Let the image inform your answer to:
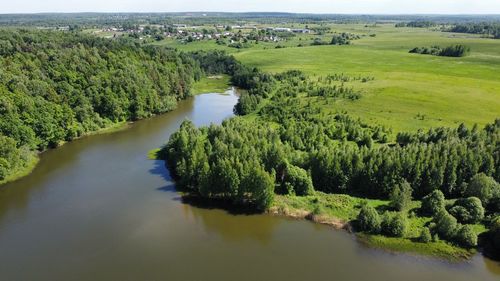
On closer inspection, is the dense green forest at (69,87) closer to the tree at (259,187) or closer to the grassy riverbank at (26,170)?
the grassy riverbank at (26,170)

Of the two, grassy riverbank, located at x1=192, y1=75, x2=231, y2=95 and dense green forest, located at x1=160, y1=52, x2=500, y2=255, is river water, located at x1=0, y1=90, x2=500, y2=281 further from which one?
grassy riverbank, located at x1=192, y1=75, x2=231, y2=95

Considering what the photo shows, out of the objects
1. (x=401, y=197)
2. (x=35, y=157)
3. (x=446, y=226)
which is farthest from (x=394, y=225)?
(x=35, y=157)

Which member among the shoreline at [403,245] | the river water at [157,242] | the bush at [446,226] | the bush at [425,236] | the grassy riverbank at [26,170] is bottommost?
the river water at [157,242]

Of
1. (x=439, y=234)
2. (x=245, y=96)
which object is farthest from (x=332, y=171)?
(x=245, y=96)

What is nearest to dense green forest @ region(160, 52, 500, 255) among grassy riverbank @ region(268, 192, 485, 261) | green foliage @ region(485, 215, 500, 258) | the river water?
green foliage @ region(485, 215, 500, 258)

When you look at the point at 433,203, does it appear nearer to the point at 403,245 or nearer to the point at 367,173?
the point at 403,245

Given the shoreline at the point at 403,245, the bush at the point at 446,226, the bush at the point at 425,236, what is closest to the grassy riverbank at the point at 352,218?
the shoreline at the point at 403,245
